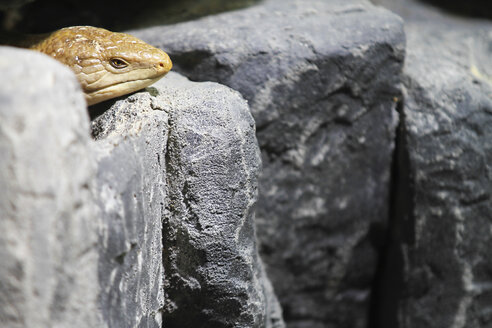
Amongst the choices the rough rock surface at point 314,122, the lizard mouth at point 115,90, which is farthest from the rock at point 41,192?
the rough rock surface at point 314,122

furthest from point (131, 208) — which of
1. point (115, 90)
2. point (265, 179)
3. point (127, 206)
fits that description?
point (265, 179)

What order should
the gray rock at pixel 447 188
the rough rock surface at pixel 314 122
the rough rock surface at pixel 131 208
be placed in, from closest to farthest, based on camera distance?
the rough rock surface at pixel 131 208, the rough rock surface at pixel 314 122, the gray rock at pixel 447 188

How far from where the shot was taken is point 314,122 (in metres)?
1.90

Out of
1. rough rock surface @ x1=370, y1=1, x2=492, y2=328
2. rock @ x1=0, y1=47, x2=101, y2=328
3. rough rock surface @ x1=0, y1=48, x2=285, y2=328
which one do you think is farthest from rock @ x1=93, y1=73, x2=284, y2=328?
rough rock surface @ x1=370, y1=1, x2=492, y2=328

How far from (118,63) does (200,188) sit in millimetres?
411

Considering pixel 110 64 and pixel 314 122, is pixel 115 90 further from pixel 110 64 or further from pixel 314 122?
pixel 314 122

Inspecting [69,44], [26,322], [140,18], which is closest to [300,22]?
[140,18]

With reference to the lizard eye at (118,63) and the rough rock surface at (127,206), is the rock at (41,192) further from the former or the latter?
the lizard eye at (118,63)

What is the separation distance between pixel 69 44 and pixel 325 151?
3.47ft

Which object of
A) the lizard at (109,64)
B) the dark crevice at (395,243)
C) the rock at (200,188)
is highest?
the lizard at (109,64)

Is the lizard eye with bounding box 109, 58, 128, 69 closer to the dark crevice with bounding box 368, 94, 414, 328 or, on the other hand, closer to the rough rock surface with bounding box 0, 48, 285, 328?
the rough rock surface with bounding box 0, 48, 285, 328

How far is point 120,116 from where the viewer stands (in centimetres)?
126

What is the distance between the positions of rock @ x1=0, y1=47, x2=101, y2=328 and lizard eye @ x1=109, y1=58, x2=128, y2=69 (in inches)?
17.7

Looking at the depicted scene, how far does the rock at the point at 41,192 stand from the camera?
30.6 inches
